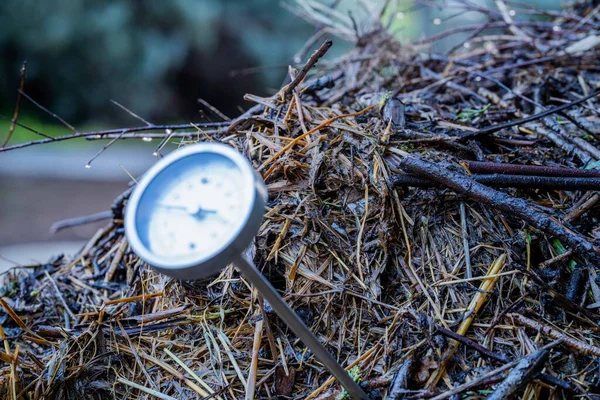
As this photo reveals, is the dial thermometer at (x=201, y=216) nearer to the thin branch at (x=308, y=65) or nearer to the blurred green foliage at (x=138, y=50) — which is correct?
the thin branch at (x=308, y=65)

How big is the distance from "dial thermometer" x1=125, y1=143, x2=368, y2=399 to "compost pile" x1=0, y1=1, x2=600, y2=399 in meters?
0.33

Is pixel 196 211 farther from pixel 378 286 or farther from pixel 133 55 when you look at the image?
pixel 133 55

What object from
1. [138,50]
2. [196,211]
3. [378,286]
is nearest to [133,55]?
[138,50]

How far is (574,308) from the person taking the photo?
1.34 metres

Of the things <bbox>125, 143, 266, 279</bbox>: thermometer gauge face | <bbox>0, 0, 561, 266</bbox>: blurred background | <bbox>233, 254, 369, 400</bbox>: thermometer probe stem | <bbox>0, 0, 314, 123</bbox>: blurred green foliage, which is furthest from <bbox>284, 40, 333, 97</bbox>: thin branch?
<bbox>0, 0, 314, 123</bbox>: blurred green foliage

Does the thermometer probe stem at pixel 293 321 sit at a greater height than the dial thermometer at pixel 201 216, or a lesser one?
lesser

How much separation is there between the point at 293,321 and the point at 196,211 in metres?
0.31

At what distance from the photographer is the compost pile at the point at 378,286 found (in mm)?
1301

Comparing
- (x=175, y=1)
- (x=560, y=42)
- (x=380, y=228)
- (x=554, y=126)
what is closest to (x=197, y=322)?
(x=380, y=228)

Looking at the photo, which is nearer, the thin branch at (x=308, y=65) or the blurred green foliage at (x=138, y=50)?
the thin branch at (x=308, y=65)

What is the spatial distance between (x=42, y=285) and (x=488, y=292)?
1.63m

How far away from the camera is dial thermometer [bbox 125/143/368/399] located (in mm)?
943

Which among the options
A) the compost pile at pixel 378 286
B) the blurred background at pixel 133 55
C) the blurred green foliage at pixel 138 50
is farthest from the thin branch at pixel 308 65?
the blurred green foliage at pixel 138 50

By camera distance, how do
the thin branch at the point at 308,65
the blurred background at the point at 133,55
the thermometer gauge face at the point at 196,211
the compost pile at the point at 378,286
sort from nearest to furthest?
the thermometer gauge face at the point at 196,211 → the compost pile at the point at 378,286 → the thin branch at the point at 308,65 → the blurred background at the point at 133,55
